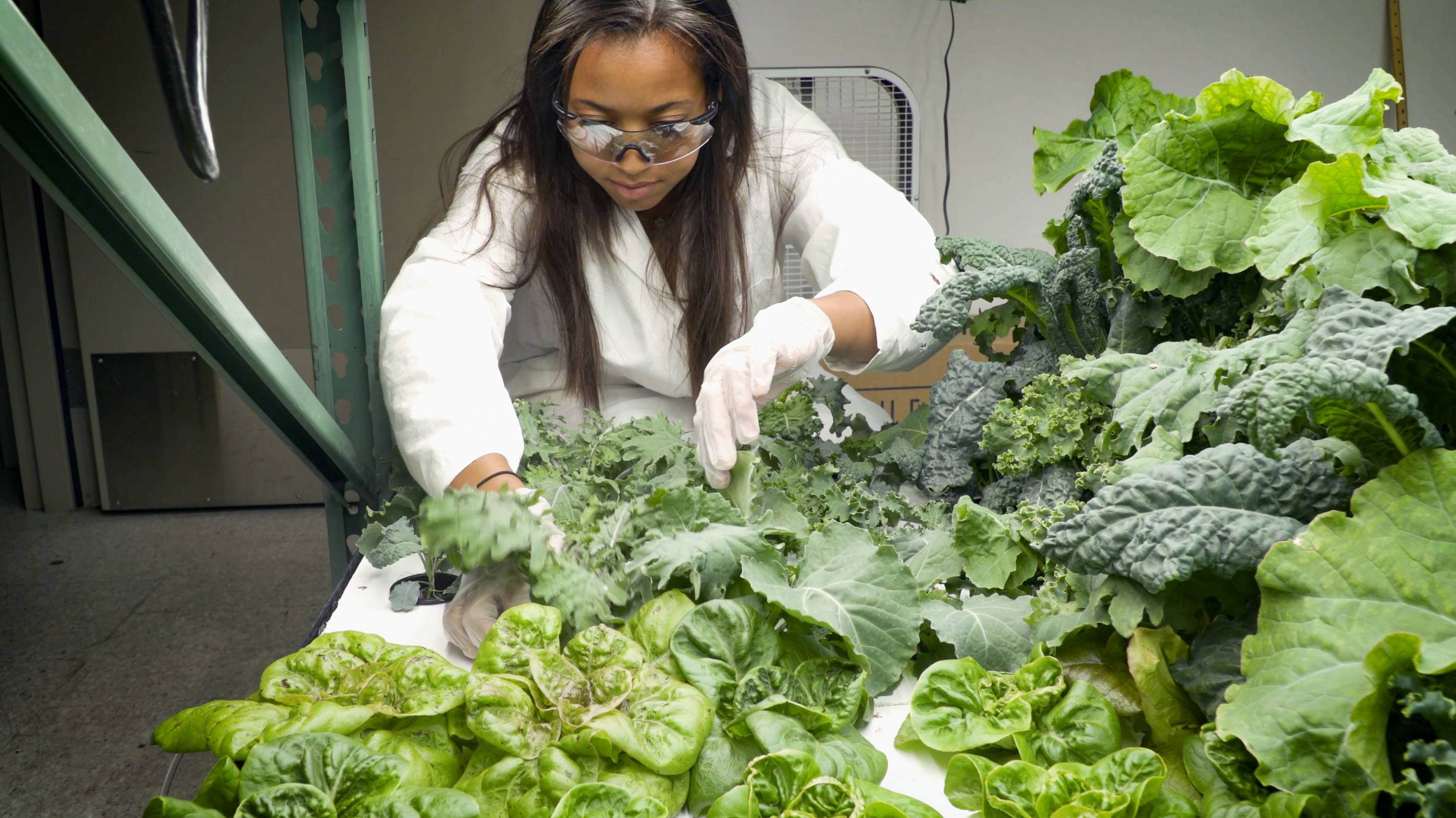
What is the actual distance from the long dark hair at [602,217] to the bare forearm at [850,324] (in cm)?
17

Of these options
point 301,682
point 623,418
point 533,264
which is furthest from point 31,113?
point 623,418

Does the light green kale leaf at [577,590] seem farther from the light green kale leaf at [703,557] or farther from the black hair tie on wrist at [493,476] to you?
the black hair tie on wrist at [493,476]

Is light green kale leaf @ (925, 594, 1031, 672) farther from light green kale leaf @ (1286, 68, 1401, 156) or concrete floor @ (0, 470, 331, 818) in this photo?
concrete floor @ (0, 470, 331, 818)

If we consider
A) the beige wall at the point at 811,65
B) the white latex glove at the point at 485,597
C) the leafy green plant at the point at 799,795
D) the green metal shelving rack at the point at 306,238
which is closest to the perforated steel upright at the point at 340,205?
the green metal shelving rack at the point at 306,238

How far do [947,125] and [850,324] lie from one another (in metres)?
1.63

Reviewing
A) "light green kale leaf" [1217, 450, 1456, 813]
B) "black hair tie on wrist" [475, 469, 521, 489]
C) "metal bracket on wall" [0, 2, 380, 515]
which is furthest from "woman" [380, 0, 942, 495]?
"light green kale leaf" [1217, 450, 1456, 813]

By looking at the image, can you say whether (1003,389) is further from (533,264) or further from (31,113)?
(31,113)

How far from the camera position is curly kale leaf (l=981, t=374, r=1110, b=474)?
0.97 metres

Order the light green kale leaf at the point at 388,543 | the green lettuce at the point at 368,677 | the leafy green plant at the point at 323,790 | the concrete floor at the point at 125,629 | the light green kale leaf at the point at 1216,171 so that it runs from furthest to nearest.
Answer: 1. the concrete floor at the point at 125,629
2. the light green kale leaf at the point at 388,543
3. the light green kale leaf at the point at 1216,171
4. the green lettuce at the point at 368,677
5. the leafy green plant at the point at 323,790

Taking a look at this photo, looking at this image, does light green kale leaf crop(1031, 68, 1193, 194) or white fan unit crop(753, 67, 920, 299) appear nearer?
light green kale leaf crop(1031, 68, 1193, 194)

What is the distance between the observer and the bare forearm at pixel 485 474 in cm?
102

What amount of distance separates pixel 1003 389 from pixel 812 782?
630mm

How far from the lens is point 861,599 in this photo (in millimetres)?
817

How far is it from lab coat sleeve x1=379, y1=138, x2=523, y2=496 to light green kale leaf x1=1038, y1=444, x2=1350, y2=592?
615 millimetres
